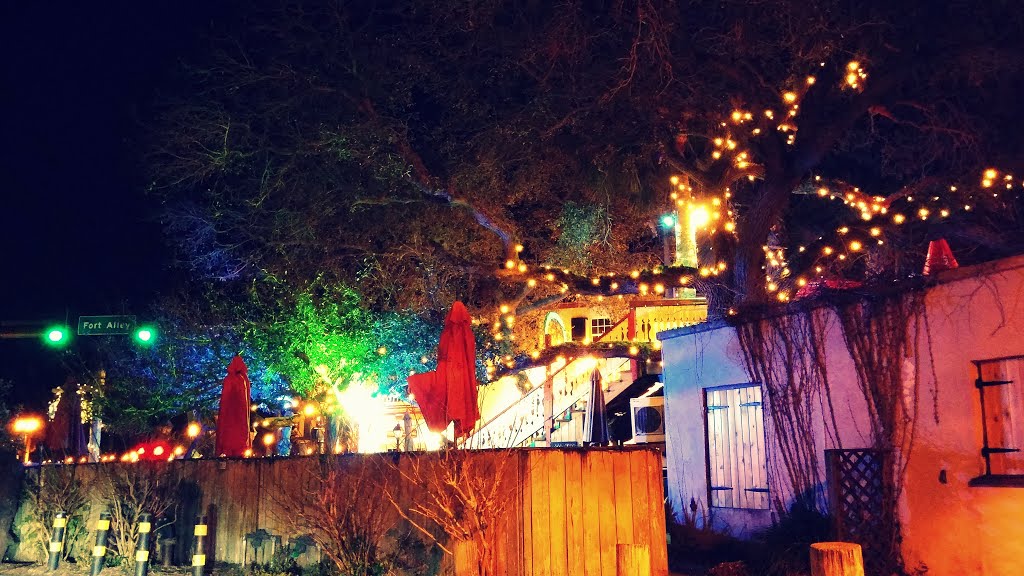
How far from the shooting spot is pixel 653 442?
1781 centimetres

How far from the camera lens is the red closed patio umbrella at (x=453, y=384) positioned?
10.5 m

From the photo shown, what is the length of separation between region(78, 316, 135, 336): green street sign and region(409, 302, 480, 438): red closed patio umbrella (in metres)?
9.31

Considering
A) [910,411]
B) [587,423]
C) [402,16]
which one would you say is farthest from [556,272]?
[910,411]

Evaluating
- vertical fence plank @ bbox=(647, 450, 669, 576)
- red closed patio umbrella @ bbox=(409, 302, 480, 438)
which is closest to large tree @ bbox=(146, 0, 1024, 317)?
red closed patio umbrella @ bbox=(409, 302, 480, 438)

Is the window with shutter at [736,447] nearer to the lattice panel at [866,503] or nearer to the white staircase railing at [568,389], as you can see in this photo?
the lattice panel at [866,503]

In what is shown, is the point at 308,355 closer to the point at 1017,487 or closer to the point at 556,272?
the point at 556,272

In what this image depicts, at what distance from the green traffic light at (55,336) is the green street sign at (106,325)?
40 cm

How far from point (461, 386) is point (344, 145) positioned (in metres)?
8.10

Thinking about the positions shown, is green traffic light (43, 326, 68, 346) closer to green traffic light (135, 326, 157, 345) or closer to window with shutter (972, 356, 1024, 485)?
green traffic light (135, 326, 157, 345)

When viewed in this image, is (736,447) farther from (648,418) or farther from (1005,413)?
(648,418)

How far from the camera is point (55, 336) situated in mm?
16781

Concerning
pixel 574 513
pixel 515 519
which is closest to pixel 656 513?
pixel 574 513

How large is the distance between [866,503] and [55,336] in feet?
50.0

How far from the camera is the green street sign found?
17.3m
